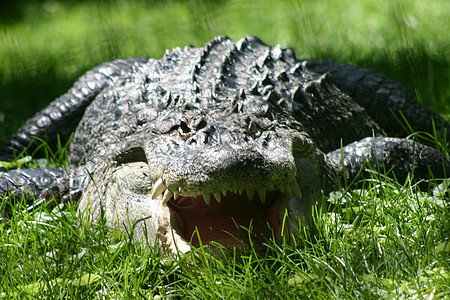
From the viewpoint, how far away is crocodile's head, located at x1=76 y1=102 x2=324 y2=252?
7.71 ft

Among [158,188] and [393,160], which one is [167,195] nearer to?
[158,188]

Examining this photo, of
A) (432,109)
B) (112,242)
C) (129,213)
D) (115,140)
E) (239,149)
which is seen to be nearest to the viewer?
(239,149)

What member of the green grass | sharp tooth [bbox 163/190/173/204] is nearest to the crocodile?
sharp tooth [bbox 163/190/173/204]

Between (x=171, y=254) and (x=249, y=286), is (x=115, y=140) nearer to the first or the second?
(x=171, y=254)

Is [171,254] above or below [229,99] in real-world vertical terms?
below

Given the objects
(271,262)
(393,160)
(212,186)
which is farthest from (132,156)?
(393,160)

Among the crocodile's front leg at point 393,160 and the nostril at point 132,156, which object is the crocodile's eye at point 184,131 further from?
the crocodile's front leg at point 393,160

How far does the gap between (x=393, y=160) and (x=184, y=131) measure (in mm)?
1482

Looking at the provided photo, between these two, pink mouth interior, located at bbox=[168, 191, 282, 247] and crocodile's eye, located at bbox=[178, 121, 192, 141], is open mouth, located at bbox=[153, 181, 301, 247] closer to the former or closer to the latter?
pink mouth interior, located at bbox=[168, 191, 282, 247]

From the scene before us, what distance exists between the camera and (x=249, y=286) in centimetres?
222

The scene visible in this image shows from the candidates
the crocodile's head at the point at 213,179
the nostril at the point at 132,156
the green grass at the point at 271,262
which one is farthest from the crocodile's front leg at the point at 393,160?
the nostril at the point at 132,156

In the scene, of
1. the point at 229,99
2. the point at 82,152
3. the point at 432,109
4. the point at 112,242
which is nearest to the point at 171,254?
the point at 112,242

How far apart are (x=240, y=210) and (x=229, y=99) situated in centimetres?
76

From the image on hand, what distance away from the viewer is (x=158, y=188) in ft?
8.53
